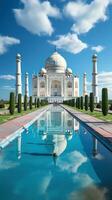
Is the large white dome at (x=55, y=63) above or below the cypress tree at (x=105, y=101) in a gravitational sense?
above

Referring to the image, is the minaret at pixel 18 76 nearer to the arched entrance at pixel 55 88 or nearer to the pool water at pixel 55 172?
the arched entrance at pixel 55 88

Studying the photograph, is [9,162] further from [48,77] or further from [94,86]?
[48,77]

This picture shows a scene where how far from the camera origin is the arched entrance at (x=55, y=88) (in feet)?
181

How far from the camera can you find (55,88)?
182 ft

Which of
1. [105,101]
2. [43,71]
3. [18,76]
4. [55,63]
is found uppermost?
[55,63]

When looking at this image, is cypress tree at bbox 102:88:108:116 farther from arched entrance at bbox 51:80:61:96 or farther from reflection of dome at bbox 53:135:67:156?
arched entrance at bbox 51:80:61:96

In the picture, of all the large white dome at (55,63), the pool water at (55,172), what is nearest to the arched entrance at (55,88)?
the large white dome at (55,63)

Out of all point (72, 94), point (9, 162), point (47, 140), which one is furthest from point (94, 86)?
point (9, 162)

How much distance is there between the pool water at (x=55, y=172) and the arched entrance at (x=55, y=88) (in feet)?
161

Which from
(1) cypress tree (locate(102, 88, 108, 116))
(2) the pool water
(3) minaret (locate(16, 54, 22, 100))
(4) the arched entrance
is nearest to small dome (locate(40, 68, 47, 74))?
(4) the arched entrance

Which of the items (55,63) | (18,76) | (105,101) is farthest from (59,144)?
(55,63)

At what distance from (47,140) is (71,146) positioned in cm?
101

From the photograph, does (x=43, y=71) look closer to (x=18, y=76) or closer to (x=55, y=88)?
(x=55, y=88)

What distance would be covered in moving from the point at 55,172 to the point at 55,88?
2044 inches
